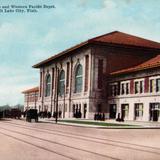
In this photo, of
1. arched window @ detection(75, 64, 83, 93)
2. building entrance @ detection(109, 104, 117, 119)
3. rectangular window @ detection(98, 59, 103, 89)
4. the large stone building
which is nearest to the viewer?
building entrance @ detection(109, 104, 117, 119)

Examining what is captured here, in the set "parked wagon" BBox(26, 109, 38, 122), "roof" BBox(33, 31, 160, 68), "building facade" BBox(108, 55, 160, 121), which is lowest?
"parked wagon" BBox(26, 109, 38, 122)

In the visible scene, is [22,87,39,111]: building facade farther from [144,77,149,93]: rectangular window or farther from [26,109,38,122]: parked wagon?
[26,109,38,122]: parked wagon

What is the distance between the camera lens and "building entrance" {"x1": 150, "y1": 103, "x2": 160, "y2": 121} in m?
48.0

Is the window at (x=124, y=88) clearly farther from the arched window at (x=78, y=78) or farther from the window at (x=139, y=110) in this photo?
the arched window at (x=78, y=78)

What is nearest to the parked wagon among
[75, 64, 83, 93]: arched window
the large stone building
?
the large stone building

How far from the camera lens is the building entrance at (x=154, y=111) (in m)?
48.0

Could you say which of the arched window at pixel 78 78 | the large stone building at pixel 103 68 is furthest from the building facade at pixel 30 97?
the large stone building at pixel 103 68

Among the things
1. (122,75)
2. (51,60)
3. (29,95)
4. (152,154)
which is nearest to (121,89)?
(122,75)

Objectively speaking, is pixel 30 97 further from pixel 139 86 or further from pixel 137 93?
pixel 139 86

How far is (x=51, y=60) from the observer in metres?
79.5

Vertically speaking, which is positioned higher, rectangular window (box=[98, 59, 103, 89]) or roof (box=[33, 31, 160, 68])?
roof (box=[33, 31, 160, 68])

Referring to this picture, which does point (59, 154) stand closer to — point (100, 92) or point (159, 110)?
point (159, 110)

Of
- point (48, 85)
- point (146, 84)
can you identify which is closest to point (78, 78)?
point (146, 84)

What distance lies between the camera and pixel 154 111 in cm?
4869
